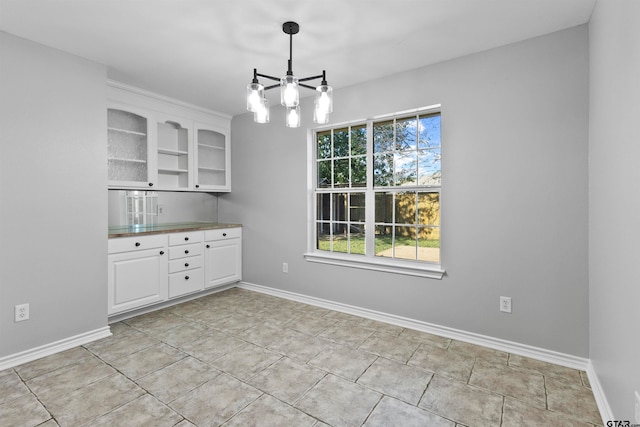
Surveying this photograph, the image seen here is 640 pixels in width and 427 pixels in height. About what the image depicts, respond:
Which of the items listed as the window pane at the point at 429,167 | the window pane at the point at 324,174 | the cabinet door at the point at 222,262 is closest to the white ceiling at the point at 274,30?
the window pane at the point at 429,167

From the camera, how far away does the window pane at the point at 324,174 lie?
3716 mm

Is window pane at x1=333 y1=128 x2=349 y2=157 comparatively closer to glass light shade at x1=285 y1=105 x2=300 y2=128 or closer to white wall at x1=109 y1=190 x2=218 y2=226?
glass light shade at x1=285 y1=105 x2=300 y2=128

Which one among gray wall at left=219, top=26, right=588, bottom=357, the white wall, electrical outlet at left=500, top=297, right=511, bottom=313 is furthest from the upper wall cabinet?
electrical outlet at left=500, top=297, right=511, bottom=313

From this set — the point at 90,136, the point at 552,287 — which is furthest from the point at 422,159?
the point at 90,136

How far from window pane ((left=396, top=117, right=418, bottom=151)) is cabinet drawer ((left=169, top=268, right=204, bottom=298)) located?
2.74 meters

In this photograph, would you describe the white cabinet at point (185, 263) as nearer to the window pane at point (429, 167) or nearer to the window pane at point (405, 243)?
the window pane at point (405, 243)

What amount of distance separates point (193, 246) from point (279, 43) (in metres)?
2.47

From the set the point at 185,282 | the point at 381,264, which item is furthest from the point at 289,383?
the point at 185,282

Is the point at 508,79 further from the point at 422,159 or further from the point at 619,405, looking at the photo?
the point at 619,405

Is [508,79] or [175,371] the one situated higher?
[508,79]

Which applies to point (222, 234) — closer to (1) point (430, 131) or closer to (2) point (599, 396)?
(1) point (430, 131)

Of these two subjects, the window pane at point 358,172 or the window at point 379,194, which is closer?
the window at point 379,194

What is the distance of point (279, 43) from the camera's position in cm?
247

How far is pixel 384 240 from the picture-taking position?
3.32m
